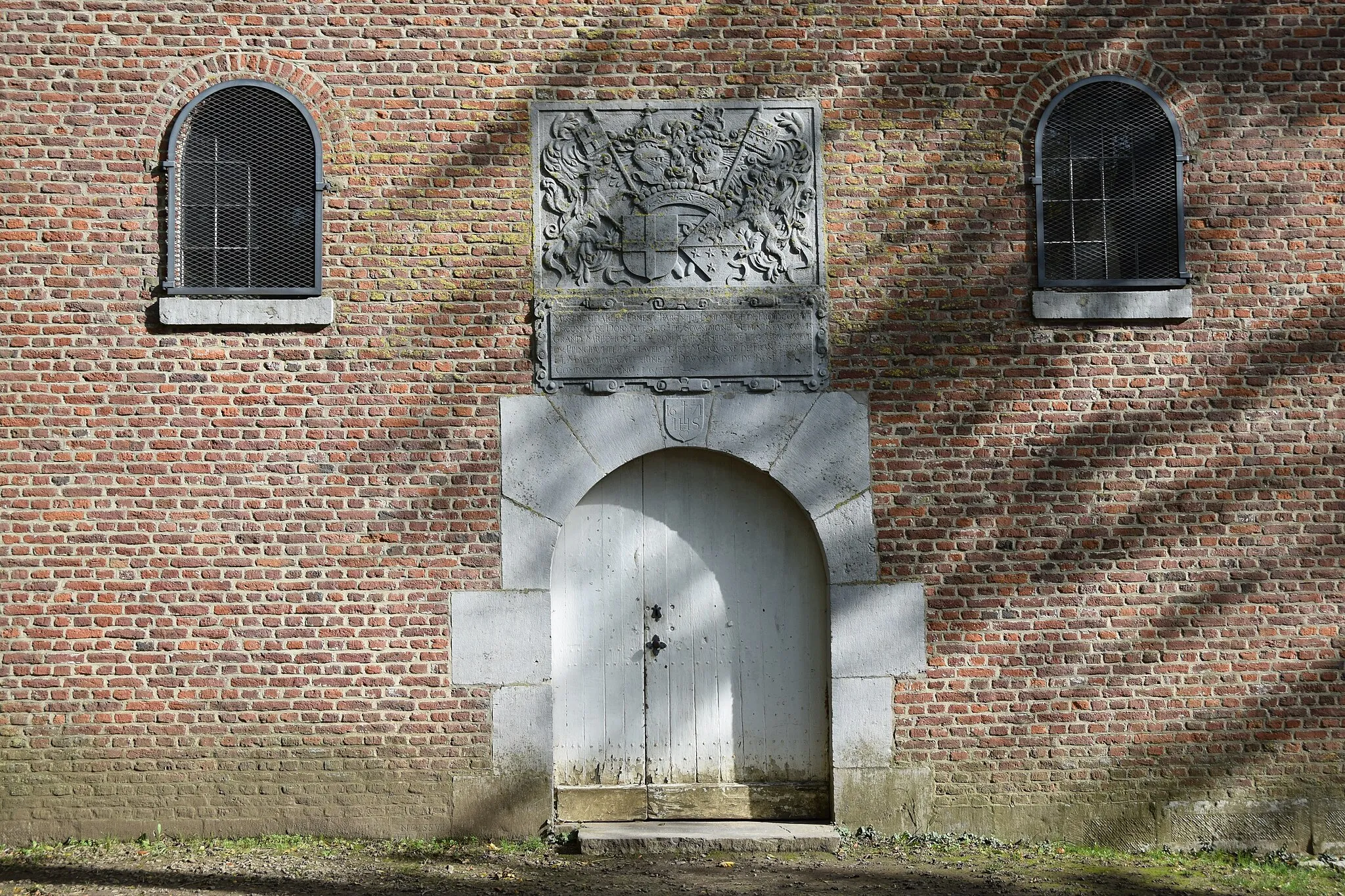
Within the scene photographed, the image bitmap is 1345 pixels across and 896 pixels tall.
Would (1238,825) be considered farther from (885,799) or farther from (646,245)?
(646,245)

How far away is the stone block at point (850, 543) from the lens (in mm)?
6441

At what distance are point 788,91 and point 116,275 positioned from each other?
416cm

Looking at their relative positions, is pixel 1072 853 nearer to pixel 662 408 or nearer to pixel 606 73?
pixel 662 408

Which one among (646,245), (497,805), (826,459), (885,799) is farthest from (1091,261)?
(497,805)

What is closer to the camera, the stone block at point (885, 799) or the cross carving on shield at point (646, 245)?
the stone block at point (885, 799)

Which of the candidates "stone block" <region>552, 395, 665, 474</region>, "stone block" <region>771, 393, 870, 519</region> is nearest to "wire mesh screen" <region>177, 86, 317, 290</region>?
"stone block" <region>552, 395, 665, 474</region>

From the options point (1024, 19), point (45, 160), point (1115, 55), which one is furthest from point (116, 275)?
Answer: point (1115, 55)

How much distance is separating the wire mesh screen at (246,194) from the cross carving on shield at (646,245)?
187 cm

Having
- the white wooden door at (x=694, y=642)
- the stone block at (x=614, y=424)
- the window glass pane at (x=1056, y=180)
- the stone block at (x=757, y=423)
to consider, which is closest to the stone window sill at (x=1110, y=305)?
the window glass pane at (x=1056, y=180)

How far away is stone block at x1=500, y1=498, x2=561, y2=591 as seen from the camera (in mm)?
6324

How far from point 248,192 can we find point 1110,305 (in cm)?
524

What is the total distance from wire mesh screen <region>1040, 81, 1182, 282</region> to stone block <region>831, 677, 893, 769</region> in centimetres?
277

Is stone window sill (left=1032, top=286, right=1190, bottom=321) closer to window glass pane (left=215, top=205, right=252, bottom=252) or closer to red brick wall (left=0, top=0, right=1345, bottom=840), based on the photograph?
red brick wall (left=0, top=0, right=1345, bottom=840)

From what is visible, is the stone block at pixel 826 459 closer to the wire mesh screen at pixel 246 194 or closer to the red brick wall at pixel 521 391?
the red brick wall at pixel 521 391
